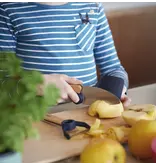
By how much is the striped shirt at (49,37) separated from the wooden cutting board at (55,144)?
26 centimetres

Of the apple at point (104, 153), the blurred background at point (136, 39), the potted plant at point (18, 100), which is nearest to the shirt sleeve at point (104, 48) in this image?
the blurred background at point (136, 39)

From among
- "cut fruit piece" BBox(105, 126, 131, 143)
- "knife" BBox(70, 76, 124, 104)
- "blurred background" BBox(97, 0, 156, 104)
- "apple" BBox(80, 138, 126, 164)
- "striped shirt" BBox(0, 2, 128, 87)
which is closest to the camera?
"apple" BBox(80, 138, 126, 164)

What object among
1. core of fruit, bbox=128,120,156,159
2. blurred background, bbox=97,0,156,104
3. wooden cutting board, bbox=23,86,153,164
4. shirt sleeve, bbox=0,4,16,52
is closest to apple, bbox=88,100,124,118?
wooden cutting board, bbox=23,86,153,164

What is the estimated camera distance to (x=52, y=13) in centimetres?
97

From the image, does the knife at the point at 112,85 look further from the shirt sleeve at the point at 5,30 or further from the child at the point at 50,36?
the shirt sleeve at the point at 5,30

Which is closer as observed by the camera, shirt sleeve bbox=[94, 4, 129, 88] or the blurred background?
shirt sleeve bbox=[94, 4, 129, 88]

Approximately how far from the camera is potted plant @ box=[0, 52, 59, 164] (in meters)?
0.40

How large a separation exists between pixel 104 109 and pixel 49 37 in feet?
1.09

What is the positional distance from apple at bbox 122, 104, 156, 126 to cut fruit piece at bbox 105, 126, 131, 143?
2 cm

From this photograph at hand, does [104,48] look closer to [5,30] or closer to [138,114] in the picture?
[5,30]

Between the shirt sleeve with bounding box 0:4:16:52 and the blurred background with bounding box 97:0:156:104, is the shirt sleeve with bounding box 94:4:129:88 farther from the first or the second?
the blurred background with bounding box 97:0:156:104

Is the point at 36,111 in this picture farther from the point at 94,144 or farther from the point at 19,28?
the point at 19,28

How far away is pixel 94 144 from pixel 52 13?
1.69 feet

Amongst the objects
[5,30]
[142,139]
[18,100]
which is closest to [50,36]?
[5,30]
